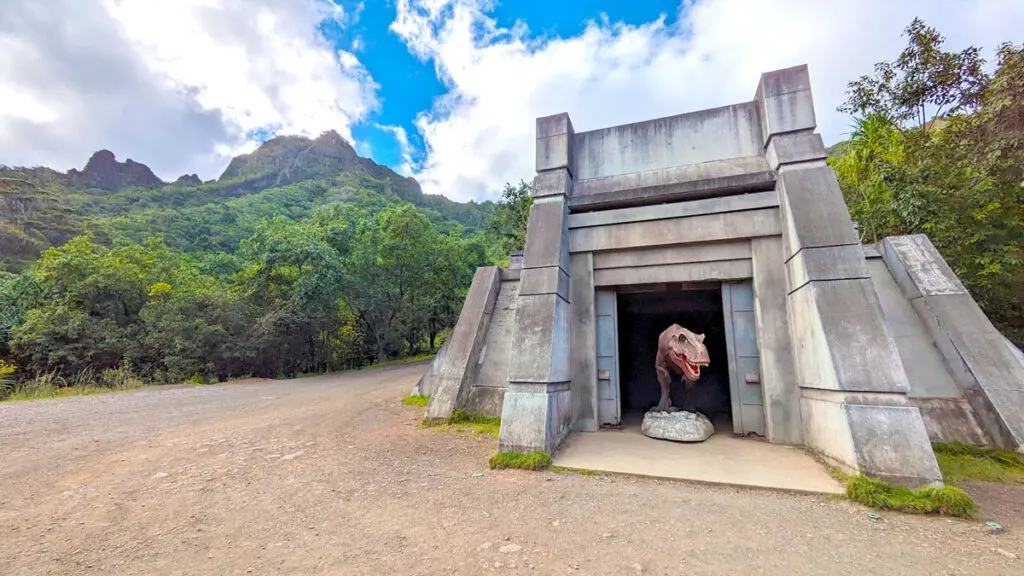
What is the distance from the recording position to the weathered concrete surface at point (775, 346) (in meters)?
5.02

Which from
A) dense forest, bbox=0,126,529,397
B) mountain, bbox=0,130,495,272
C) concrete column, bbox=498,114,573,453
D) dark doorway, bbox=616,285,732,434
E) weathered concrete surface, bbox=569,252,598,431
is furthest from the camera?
mountain, bbox=0,130,495,272

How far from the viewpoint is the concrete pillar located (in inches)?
141

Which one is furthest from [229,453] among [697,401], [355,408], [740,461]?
[697,401]

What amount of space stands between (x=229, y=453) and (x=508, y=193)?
18.5 m

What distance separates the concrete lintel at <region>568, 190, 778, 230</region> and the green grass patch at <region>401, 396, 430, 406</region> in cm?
466

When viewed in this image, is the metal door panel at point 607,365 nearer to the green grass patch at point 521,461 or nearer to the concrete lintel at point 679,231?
the concrete lintel at point 679,231

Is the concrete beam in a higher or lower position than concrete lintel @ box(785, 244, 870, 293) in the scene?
higher

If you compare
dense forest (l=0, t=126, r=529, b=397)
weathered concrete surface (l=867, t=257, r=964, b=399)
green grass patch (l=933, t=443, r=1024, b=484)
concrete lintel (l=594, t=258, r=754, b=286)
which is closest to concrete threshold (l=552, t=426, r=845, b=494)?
green grass patch (l=933, t=443, r=1024, b=484)

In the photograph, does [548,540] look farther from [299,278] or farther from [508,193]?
[508,193]

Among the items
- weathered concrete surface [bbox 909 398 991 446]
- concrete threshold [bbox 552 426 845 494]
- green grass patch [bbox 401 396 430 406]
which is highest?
weathered concrete surface [bbox 909 398 991 446]

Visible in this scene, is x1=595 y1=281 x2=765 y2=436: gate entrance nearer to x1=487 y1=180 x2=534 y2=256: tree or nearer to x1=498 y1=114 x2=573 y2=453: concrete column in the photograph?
x1=498 y1=114 x2=573 y2=453: concrete column

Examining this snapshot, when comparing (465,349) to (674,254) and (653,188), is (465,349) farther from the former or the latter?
(653,188)

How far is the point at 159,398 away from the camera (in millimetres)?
9508

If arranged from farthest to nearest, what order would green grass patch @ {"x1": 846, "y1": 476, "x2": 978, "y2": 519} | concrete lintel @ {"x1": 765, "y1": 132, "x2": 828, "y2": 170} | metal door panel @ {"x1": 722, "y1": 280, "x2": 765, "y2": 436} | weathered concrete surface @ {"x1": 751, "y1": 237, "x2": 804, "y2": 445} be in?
metal door panel @ {"x1": 722, "y1": 280, "x2": 765, "y2": 436} → concrete lintel @ {"x1": 765, "y1": 132, "x2": 828, "y2": 170} → weathered concrete surface @ {"x1": 751, "y1": 237, "x2": 804, "y2": 445} → green grass patch @ {"x1": 846, "y1": 476, "x2": 978, "y2": 519}
